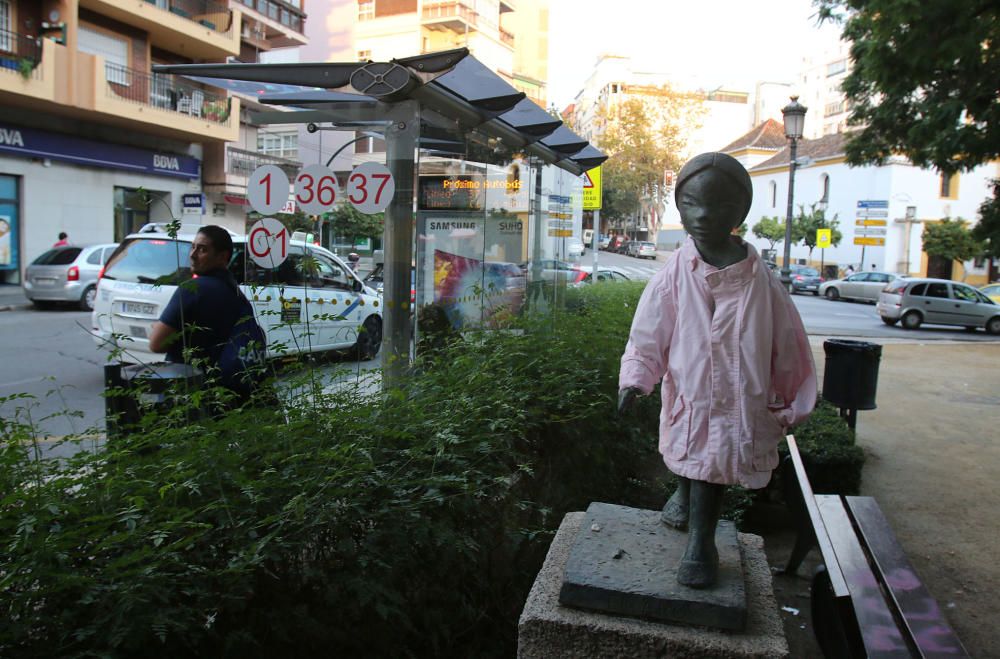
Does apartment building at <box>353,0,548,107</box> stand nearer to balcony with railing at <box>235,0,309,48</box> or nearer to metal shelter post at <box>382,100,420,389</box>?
balcony with railing at <box>235,0,309,48</box>

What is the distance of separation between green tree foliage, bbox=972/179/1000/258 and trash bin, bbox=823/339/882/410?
769 centimetres

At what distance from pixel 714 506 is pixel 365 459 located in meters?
1.21

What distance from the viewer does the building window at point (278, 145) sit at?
119 ft

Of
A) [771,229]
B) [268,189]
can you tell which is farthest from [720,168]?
[771,229]

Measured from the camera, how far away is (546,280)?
11.4 metres

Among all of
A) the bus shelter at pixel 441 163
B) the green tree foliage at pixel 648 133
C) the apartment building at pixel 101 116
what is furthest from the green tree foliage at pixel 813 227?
the bus shelter at pixel 441 163

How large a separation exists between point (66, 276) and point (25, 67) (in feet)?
22.3

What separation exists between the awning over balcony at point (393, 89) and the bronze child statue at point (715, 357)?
3.51 metres

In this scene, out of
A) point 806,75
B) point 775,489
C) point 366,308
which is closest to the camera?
point 775,489

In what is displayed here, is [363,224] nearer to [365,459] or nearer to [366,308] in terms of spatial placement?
[366,308]

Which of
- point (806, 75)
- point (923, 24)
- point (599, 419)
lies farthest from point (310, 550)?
point (806, 75)

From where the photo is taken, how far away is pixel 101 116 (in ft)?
81.3

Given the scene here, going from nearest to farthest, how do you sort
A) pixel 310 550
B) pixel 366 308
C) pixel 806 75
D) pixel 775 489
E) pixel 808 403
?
pixel 310 550 → pixel 808 403 → pixel 775 489 → pixel 366 308 → pixel 806 75

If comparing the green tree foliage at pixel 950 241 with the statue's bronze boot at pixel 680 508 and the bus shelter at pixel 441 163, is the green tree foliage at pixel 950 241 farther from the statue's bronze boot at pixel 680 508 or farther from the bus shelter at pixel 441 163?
the statue's bronze boot at pixel 680 508
